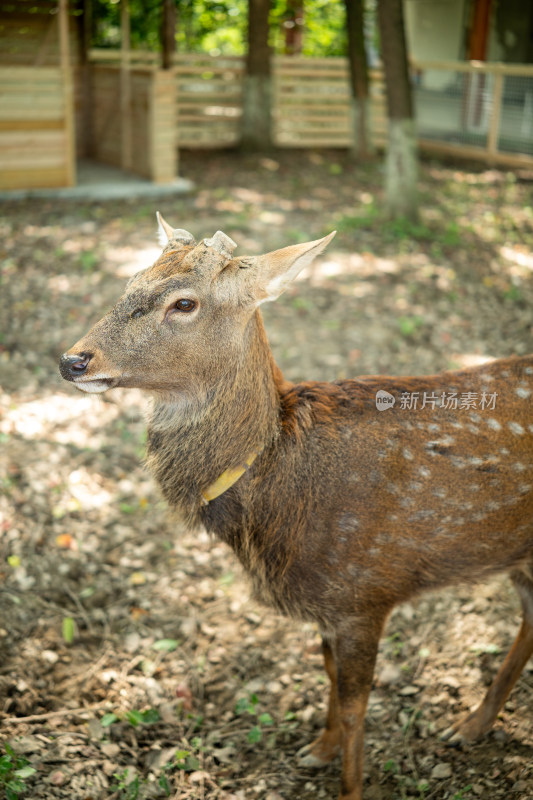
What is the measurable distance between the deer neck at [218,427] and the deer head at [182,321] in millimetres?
87

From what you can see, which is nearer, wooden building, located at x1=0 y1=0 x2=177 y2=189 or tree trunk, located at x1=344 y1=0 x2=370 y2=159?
wooden building, located at x1=0 y1=0 x2=177 y2=189

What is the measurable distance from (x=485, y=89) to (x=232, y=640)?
12.8 m

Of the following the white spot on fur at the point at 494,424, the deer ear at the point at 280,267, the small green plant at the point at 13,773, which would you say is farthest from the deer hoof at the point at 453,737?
the deer ear at the point at 280,267

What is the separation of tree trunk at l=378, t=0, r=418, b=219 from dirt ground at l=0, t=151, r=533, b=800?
1.83 meters

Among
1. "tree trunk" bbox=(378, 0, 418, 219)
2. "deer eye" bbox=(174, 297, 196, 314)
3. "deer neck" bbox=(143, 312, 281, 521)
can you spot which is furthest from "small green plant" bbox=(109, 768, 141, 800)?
"tree trunk" bbox=(378, 0, 418, 219)

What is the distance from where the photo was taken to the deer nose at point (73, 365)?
8.68 feet

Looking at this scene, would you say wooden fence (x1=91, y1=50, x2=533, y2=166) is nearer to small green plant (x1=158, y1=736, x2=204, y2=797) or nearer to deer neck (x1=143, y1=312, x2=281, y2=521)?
deer neck (x1=143, y1=312, x2=281, y2=521)

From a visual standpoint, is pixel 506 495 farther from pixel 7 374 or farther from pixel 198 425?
pixel 7 374

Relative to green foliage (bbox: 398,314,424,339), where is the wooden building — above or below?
above

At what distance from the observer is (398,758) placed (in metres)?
3.37

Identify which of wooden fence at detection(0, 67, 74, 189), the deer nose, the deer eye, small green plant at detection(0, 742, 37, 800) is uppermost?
wooden fence at detection(0, 67, 74, 189)

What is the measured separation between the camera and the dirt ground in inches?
128

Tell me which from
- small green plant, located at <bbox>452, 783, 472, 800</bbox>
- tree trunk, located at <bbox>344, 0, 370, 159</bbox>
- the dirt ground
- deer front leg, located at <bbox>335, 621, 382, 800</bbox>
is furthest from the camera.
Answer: tree trunk, located at <bbox>344, 0, 370, 159</bbox>

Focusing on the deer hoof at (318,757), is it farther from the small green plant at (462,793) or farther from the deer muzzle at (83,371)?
the deer muzzle at (83,371)
